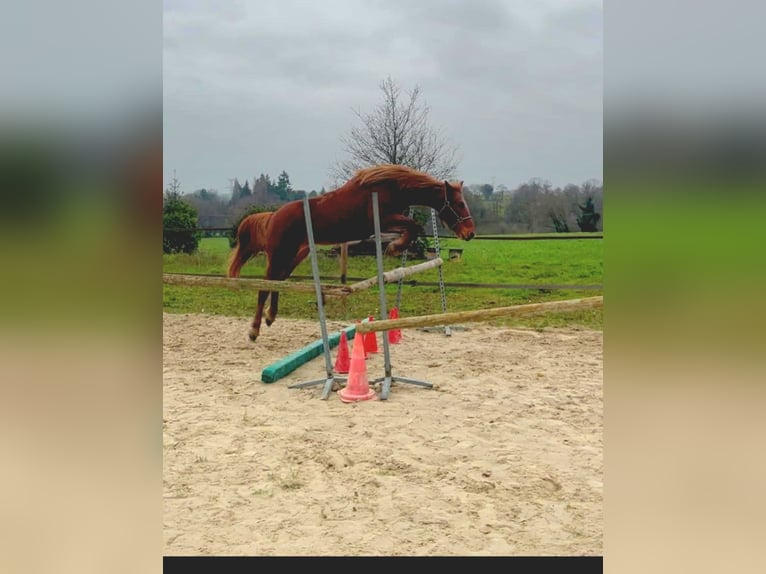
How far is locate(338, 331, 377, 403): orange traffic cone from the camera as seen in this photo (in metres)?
4.39

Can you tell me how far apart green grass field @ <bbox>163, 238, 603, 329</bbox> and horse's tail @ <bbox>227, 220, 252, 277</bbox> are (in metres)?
2.02

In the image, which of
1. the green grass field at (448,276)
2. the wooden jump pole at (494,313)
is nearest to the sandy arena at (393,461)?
the wooden jump pole at (494,313)

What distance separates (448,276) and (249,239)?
13.9 feet

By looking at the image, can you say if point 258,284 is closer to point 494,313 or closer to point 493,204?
point 494,313

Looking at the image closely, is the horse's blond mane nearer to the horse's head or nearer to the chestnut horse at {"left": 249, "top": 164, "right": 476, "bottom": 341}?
the chestnut horse at {"left": 249, "top": 164, "right": 476, "bottom": 341}

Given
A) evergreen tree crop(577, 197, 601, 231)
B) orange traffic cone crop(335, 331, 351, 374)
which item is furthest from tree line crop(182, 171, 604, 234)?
orange traffic cone crop(335, 331, 351, 374)

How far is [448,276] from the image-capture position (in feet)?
32.8

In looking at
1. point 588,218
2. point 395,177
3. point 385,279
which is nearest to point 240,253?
point 395,177

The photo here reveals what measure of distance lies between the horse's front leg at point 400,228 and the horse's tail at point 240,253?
1.95 meters

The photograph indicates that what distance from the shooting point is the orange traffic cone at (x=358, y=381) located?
4.39 meters

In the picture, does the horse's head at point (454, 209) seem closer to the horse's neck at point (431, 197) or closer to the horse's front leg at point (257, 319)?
the horse's neck at point (431, 197)
